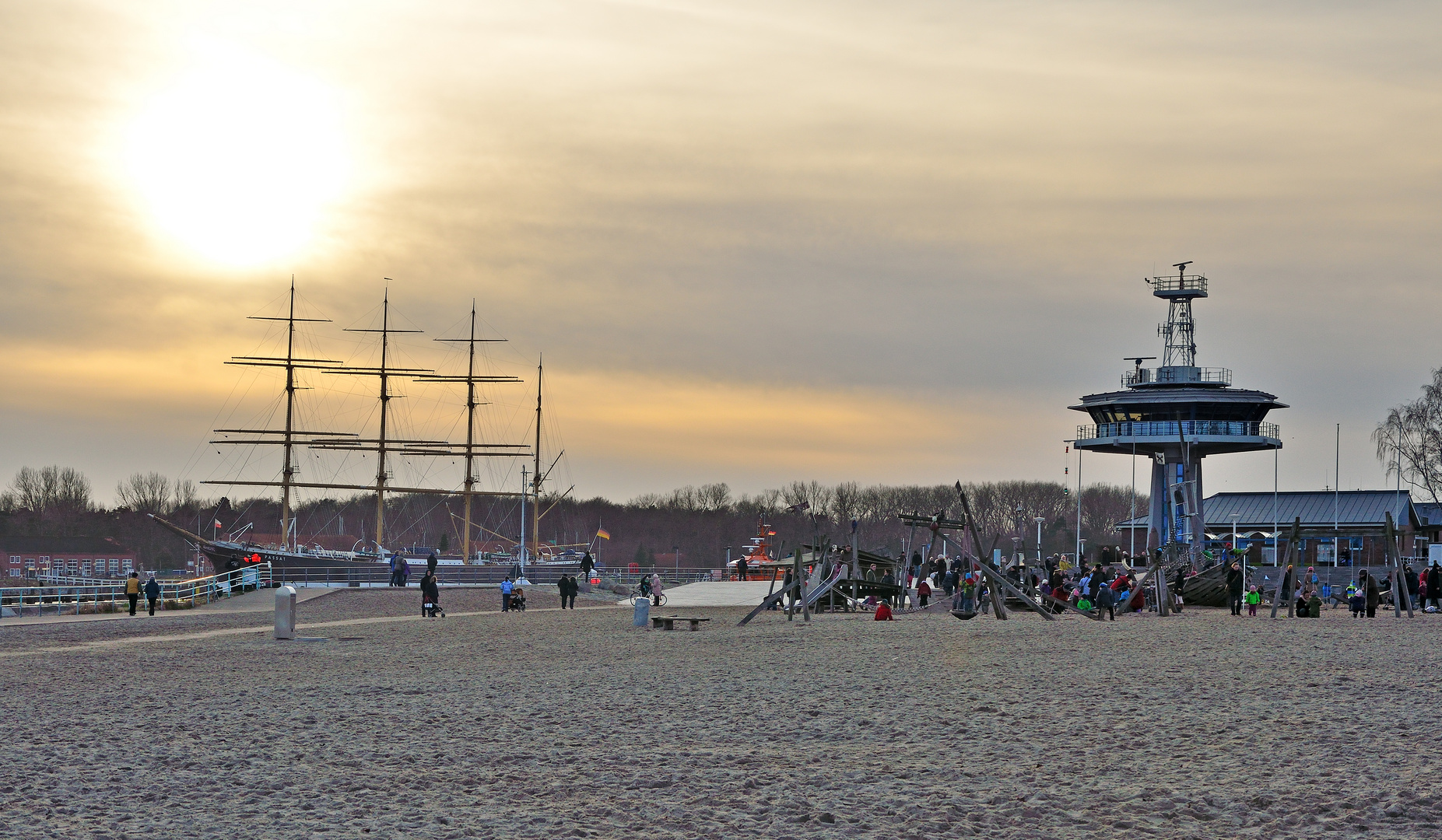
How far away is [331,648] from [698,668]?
855 cm

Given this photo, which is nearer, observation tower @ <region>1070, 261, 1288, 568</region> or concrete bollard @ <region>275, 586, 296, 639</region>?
concrete bollard @ <region>275, 586, 296, 639</region>

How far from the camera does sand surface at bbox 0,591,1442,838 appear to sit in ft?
31.9

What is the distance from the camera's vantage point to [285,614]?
92.1 ft

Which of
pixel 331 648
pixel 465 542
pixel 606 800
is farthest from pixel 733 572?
pixel 606 800

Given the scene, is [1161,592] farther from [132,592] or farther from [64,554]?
[64,554]

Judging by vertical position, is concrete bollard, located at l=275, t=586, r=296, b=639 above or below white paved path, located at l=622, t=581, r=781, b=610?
above

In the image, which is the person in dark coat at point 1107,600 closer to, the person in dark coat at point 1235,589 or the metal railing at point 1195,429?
the person in dark coat at point 1235,589

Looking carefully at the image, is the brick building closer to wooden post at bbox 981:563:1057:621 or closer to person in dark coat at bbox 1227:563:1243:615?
wooden post at bbox 981:563:1057:621

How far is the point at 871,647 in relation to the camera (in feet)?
79.4

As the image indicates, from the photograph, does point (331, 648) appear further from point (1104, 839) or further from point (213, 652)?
point (1104, 839)

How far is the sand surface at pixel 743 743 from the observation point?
9719mm

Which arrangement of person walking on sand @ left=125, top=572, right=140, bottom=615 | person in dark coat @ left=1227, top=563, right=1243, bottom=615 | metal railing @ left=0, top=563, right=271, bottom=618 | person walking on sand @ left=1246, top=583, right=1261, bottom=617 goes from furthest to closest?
metal railing @ left=0, top=563, right=271, bottom=618 → person walking on sand @ left=125, top=572, right=140, bottom=615 → person walking on sand @ left=1246, top=583, right=1261, bottom=617 → person in dark coat @ left=1227, top=563, right=1243, bottom=615

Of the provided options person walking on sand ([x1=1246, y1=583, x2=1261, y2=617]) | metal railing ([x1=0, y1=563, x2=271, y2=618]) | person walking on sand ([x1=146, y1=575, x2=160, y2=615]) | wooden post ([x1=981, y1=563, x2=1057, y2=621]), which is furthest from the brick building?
person walking on sand ([x1=1246, y1=583, x2=1261, y2=617])

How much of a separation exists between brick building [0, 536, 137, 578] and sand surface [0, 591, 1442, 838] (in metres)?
131
